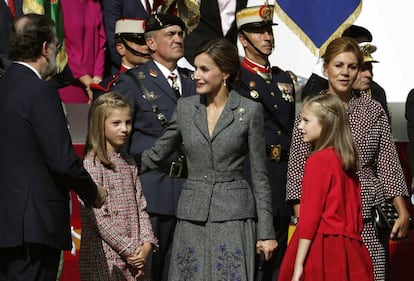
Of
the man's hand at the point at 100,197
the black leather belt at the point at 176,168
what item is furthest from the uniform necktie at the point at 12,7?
the man's hand at the point at 100,197

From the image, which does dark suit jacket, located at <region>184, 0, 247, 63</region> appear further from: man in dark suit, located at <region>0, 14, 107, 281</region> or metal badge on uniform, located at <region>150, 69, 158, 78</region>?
man in dark suit, located at <region>0, 14, 107, 281</region>

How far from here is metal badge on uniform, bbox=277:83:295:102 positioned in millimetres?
9008

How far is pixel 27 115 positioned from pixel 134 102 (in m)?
1.71

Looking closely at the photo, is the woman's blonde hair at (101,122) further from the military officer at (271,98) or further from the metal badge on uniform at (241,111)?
the military officer at (271,98)

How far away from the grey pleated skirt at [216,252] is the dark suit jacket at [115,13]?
2929 millimetres

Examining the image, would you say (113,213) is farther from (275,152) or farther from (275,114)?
(275,114)

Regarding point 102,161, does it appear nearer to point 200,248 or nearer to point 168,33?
point 200,248

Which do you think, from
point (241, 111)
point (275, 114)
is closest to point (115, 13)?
point (275, 114)

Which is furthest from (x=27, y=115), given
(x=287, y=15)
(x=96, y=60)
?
(x=287, y=15)

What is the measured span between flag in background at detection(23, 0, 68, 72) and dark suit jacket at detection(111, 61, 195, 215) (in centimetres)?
123

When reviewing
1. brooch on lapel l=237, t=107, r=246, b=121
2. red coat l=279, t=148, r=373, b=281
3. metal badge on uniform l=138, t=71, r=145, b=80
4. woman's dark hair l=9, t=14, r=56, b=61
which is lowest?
red coat l=279, t=148, r=373, b=281

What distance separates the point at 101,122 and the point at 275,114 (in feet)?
5.07

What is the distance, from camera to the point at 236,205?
7582mm

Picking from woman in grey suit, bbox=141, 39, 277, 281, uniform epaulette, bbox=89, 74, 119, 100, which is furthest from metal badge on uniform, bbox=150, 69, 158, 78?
woman in grey suit, bbox=141, 39, 277, 281
